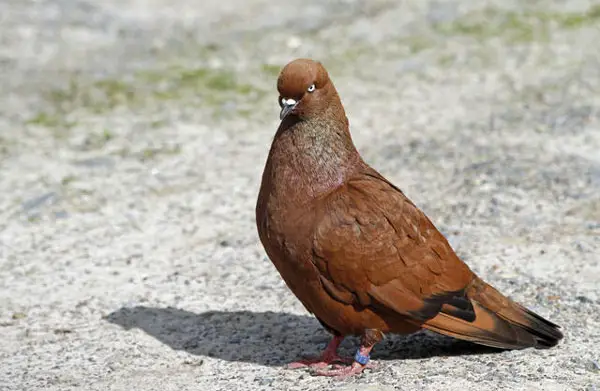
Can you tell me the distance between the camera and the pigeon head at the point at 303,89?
5188mm

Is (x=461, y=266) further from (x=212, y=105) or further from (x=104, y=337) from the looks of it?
(x=212, y=105)

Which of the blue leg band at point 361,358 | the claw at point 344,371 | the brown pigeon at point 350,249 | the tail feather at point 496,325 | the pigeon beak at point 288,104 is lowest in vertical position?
the claw at point 344,371

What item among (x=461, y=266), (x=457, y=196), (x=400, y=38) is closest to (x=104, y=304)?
(x=461, y=266)

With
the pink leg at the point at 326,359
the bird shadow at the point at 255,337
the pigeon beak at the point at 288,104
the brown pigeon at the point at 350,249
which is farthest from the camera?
the bird shadow at the point at 255,337

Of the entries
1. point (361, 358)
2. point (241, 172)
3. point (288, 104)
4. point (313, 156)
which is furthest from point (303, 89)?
point (241, 172)

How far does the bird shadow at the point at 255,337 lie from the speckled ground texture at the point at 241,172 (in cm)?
2

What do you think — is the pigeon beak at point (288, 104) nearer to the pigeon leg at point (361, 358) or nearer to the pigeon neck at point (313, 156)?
the pigeon neck at point (313, 156)

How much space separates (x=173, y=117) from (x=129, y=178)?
151 cm

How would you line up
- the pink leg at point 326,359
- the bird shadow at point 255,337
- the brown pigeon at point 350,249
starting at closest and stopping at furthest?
the brown pigeon at point 350,249 → the pink leg at point 326,359 → the bird shadow at point 255,337

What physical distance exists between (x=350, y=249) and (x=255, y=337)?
3.77 ft

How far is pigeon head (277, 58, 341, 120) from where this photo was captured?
17.0 ft

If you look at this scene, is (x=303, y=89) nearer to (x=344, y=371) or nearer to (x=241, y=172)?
(x=344, y=371)

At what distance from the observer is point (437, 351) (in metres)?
5.60

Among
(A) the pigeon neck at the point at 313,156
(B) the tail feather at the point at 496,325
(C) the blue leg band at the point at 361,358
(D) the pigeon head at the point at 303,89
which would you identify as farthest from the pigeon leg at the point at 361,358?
(D) the pigeon head at the point at 303,89
